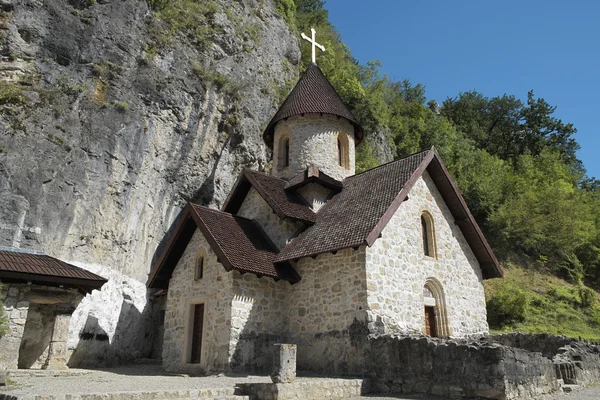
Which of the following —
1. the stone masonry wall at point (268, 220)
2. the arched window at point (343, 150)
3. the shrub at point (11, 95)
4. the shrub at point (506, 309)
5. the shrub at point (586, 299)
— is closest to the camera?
the stone masonry wall at point (268, 220)

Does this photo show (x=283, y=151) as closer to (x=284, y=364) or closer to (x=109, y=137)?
(x=109, y=137)

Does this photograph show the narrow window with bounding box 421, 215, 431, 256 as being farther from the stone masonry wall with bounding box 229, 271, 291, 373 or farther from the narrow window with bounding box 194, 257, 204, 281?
the narrow window with bounding box 194, 257, 204, 281

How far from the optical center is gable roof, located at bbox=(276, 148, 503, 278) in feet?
43.7

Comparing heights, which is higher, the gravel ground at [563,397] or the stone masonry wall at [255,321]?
the stone masonry wall at [255,321]

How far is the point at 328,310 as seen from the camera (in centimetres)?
1343

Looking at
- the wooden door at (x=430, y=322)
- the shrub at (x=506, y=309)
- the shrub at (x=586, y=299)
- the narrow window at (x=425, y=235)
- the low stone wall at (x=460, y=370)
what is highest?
the narrow window at (x=425, y=235)

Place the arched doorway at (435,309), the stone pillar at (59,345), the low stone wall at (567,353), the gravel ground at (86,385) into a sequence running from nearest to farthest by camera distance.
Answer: the gravel ground at (86,385) → the low stone wall at (567,353) → the stone pillar at (59,345) → the arched doorway at (435,309)

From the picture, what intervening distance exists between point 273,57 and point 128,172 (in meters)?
14.9

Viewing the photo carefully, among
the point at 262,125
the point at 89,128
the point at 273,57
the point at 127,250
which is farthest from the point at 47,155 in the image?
the point at 273,57

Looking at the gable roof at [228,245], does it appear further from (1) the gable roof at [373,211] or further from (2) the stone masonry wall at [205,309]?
(1) the gable roof at [373,211]

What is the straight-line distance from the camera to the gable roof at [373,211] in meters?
13.3

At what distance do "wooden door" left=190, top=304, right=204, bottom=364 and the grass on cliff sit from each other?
1451cm

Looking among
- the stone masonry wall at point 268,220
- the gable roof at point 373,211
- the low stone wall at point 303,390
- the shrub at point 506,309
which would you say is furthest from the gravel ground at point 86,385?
the shrub at point 506,309

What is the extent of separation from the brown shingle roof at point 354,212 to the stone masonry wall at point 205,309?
2169 millimetres
